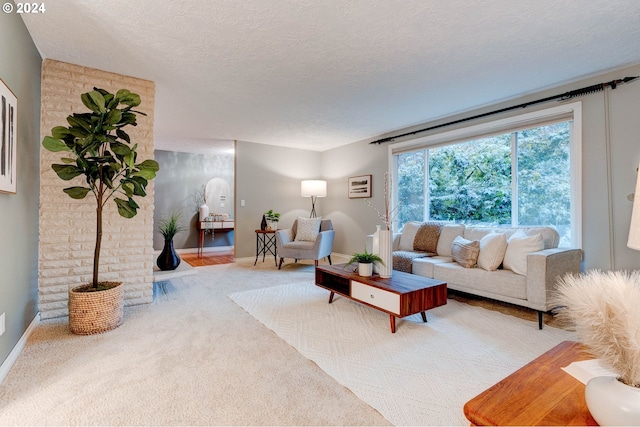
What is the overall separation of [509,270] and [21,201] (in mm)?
3995

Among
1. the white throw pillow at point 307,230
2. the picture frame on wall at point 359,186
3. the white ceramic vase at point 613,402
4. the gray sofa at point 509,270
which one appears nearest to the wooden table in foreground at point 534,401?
the white ceramic vase at point 613,402

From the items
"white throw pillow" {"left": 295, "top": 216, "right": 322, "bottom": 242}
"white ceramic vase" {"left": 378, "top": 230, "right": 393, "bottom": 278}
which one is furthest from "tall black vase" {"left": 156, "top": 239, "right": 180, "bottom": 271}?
"white ceramic vase" {"left": 378, "top": 230, "right": 393, "bottom": 278}

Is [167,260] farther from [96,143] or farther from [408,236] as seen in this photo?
[408,236]

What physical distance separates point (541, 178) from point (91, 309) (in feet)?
14.8

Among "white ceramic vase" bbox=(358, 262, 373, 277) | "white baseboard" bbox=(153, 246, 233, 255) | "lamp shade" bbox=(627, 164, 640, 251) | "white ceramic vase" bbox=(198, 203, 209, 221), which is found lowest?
"white baseboard" bbox=(153, 246, 233, 255)

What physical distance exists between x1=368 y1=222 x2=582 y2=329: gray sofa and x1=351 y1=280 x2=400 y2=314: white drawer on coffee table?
3.44 feet

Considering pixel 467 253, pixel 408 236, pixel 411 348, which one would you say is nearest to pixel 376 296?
pixel 411 348

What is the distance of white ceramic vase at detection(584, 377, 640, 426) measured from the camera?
678 mm

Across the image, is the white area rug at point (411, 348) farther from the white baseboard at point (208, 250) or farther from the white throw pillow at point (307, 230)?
the white baseboard at point (208, 250)

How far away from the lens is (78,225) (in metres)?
2.77

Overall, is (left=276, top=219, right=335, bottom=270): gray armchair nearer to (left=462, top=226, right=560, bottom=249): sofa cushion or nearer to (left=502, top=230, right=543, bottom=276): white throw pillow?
(left=462, top=226, right=560, bottom=249): sofa cushion

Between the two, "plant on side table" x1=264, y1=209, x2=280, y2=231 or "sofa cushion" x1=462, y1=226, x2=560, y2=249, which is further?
"plant on side table" x1=264, y1=209, x2=280, y2=231

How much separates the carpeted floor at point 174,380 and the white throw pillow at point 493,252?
200 cm

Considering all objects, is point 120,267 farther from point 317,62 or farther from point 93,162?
point 317,62
